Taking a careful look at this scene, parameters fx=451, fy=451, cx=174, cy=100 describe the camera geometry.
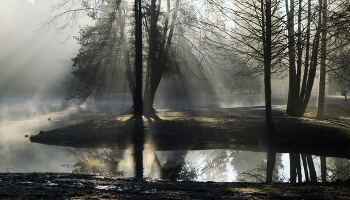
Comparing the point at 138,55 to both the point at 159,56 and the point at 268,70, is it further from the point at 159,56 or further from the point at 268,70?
the point at 268,70

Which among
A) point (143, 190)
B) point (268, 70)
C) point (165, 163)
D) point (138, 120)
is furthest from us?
point (138, 120)

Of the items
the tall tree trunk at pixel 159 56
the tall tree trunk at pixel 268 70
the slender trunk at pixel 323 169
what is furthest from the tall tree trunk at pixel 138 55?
the slender trunk at pixel 323 169

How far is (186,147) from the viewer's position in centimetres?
1589

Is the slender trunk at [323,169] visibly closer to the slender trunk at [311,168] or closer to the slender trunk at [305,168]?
the slender trunk at [311,168]

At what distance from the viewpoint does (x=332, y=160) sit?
13.0 meters

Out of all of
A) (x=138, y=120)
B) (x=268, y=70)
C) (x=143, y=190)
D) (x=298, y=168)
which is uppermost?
(x=268, y=70)

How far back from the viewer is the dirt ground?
23.6ft

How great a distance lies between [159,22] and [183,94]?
3531 cm

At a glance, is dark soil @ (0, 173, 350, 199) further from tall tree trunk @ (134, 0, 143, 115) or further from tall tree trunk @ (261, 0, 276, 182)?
tall tree trunk @ (134, 0, 143, 115)

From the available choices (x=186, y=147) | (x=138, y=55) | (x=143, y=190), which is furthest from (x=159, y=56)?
(x=143, y=190)

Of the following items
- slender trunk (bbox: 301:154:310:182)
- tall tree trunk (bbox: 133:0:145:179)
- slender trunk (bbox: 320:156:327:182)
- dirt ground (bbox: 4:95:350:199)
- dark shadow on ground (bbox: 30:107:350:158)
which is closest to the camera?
dirt ground (bbox: 4:95:350:199)

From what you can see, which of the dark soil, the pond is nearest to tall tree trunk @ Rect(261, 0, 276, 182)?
the pond

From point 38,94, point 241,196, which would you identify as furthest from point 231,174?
point 38,94

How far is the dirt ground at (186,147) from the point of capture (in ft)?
23.6
